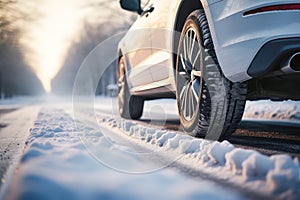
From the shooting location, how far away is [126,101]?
5.57m

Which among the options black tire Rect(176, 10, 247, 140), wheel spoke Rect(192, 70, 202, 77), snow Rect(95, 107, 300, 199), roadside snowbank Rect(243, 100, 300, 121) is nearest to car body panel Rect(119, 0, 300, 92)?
black tire Rect(176, 10, 247, 140)

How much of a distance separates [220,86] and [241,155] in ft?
2.47

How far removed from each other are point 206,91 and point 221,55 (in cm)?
35

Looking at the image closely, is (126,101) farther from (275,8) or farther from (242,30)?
(275,8)

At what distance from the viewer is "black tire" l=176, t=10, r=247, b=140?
235 centimetres

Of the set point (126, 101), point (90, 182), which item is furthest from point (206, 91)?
point (126, 101)

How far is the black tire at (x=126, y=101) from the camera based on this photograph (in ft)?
18.0

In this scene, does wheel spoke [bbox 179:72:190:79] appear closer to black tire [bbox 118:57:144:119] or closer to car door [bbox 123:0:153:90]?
car door [bbox 123:0:153:90]

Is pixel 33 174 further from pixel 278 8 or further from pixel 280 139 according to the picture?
pixel 280 139

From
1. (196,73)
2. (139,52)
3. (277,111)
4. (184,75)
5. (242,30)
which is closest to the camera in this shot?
(242,30)

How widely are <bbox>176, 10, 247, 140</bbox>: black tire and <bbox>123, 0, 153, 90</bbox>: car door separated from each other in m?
1.12

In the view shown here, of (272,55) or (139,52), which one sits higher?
(139,52)

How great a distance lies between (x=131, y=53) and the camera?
4895mm

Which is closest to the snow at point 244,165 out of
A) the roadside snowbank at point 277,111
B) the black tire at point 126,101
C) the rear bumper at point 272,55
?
the rear bumper at point 272,55
